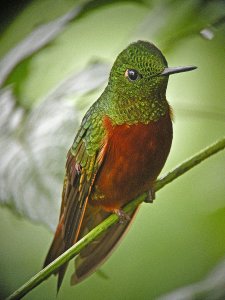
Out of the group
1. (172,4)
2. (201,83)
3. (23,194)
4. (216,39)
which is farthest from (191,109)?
(23,194)

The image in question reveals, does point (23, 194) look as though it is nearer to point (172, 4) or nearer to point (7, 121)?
Answer: point (7, 121)

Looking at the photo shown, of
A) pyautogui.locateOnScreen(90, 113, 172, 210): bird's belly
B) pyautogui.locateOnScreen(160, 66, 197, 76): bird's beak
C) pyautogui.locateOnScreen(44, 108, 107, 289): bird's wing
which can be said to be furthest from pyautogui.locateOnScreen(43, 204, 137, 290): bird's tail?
pyautogui.locateOnScreen(160, 66, 197, 76): bird's beak

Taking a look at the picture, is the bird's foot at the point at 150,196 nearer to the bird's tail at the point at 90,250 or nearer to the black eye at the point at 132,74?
the bird's tail at the point at 90,250

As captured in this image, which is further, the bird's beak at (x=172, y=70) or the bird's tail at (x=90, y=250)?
the bird's tail at (x=90, y=250)

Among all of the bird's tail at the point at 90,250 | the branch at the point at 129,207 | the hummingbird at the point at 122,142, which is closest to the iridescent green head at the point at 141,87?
the hummingbird at the point at 122,142

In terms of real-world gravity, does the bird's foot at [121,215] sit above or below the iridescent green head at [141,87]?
below

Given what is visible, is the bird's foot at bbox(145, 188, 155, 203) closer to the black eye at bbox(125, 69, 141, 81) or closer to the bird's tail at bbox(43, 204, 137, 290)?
the bird's tail at bbox(43, 204, 137, 290)

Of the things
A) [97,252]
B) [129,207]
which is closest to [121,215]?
[129,207]

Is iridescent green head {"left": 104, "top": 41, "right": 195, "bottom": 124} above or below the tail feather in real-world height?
above
